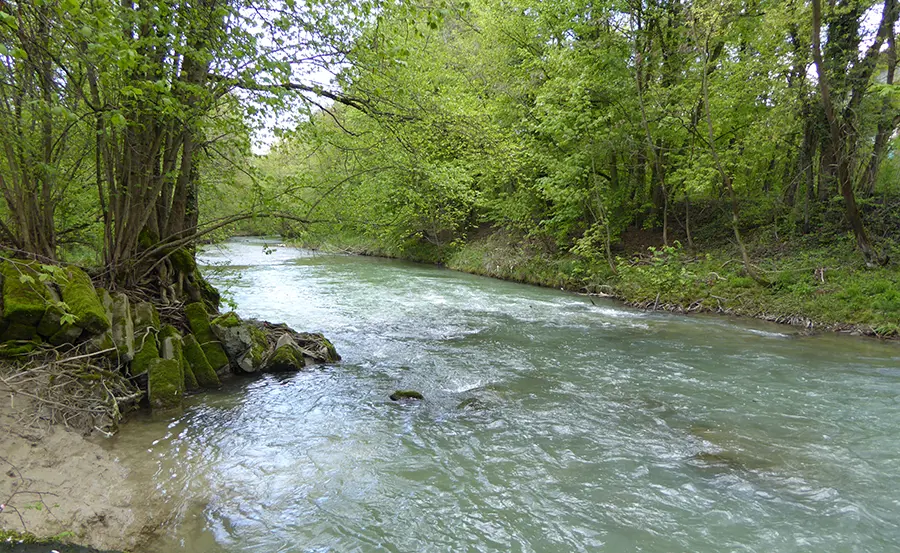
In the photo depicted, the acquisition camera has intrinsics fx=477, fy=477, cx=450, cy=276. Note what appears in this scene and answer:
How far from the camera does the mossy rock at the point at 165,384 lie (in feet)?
21.6

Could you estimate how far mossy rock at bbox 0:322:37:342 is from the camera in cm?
550

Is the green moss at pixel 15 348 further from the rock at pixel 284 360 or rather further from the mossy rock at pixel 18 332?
the rock at pixel 284 360

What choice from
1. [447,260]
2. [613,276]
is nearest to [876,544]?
[613,276]

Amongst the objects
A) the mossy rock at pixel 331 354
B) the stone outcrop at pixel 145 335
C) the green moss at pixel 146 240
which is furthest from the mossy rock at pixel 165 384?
the mossy rock at pixel 331 354

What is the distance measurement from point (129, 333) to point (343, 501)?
4489 millimetres

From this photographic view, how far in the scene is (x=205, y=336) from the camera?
845cm

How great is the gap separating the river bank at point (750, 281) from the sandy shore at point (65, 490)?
5029 millimetres

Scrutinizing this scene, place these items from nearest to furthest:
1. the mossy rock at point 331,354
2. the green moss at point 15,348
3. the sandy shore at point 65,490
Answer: the sandy shore at point 65,490
the green moss at point 15,348
the mossy rock at point 331,354

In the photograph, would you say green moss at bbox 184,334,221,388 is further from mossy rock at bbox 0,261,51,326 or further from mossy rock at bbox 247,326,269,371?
mossy rock at bbox 0,261,51,326

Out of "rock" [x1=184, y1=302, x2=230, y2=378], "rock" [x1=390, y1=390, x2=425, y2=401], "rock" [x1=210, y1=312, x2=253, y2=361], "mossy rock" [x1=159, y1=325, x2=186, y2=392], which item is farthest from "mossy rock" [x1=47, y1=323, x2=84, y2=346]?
"rock" [x1=390, y1=390, x2=425, y2=401]

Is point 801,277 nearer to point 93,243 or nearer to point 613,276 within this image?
point 613,276

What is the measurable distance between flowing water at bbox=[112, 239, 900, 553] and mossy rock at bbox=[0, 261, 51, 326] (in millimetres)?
1765

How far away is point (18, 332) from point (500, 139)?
8.24 m

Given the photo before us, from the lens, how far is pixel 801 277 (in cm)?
1366
